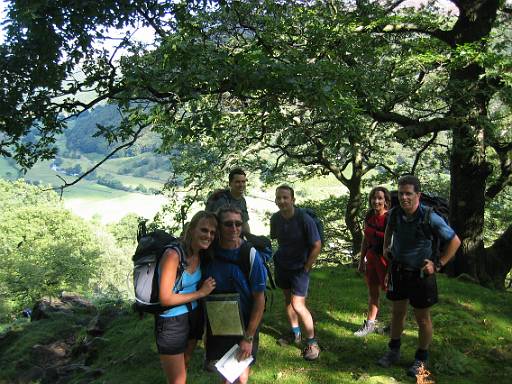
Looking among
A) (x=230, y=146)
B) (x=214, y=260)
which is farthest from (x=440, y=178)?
(x=214, y=260)

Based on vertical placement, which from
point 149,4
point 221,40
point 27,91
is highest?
point 221,40

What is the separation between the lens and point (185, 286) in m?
4.08

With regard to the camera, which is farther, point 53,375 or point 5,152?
point 53,375

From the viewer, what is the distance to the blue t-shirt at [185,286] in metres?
4.04

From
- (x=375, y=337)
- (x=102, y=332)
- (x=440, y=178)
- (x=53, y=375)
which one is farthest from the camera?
(x=440, y=178)

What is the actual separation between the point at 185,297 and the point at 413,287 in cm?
294

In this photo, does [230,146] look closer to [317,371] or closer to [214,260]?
[317,371]

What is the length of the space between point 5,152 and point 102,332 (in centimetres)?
565

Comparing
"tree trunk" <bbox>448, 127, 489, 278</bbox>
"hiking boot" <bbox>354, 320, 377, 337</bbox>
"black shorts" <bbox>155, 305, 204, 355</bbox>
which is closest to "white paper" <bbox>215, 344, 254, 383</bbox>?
"black shorts" <bbox>155, 305, 204, 355</bbox>

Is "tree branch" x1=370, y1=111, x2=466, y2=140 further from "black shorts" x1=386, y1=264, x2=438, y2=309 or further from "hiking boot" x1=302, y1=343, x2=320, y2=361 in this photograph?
"hiking boot" x1=302, y1=343, x2=320, y2=361

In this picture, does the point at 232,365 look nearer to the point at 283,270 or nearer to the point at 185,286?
the point at 185,286

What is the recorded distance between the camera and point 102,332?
9969 millimetres

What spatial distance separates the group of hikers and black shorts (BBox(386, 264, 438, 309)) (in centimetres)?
A: 1

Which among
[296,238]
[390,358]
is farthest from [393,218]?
[390,358]
